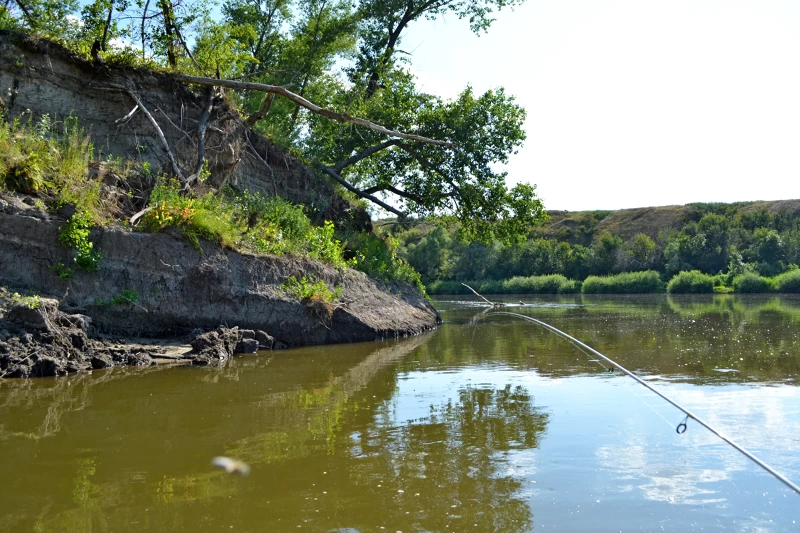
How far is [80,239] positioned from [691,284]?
46030 millimetres

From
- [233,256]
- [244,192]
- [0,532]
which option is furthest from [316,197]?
[0,532]

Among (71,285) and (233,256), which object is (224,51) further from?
(71,285)

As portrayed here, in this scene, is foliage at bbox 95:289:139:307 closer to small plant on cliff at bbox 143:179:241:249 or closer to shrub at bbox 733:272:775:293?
small plant on cliff at bbox 143:179:241:249

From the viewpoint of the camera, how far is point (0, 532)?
12.8 ft

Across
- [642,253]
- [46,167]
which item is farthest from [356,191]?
[642,253]

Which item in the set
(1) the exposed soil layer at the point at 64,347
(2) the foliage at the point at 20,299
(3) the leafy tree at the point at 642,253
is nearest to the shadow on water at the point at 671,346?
(1) the exposed soil layer at the point at 64,347

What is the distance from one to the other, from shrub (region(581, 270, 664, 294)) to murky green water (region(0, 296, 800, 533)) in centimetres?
4376

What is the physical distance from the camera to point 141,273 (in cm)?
1114

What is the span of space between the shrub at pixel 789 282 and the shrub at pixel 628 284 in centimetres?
809

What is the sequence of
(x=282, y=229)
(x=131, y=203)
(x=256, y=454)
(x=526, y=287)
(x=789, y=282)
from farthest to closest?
1. (x=526, y=287)
2. (x=789, y=282)
3. (x=282, y=229)
4. (x=131, y=203)
5. (x=256, y=454)

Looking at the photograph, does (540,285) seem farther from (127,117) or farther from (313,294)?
(127,117)

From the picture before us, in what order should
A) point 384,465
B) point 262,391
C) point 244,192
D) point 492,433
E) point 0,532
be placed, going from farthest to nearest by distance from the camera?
point 244,192 < point 262,391 < point 492,433 < point 384,465 < point 0,532

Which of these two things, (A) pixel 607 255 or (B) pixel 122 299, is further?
(A) pixel 607 255

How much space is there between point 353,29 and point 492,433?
19.5 metres
